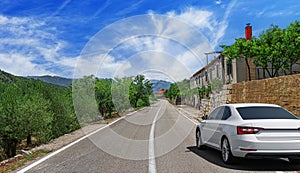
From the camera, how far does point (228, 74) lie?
38.7 meters

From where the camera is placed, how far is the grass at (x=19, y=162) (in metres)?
7.98

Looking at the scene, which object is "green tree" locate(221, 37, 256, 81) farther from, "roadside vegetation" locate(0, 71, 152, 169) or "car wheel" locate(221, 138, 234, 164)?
"car wheel" locate(221, 138, 234, 164)

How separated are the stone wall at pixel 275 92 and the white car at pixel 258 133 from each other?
6.75 metres

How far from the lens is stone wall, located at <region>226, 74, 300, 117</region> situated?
14.6m

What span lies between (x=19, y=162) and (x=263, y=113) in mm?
6724

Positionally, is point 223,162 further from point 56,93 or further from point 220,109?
point 56,93

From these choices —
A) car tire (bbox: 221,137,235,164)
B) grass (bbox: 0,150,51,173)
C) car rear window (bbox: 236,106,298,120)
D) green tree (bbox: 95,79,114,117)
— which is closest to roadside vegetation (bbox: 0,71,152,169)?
grass (bbox: 0,150,51,173)

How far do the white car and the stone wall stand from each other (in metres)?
6.75

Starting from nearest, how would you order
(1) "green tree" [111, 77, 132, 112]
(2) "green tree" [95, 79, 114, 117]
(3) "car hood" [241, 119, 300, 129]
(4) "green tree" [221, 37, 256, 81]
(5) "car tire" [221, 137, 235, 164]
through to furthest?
(3) "car hood" [241, 119, 300, 129]
(5) "car tire" [221, 137, 235, 164]
(4) "green tree" [221, 37, 256, 81]
(2) "green tree" [95, 79, 114, 117]
(1) "green tree" [111, 77, 132, 112]

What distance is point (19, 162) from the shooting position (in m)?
8.86

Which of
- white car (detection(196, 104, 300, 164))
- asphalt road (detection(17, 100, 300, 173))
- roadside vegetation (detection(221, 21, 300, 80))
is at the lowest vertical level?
asphalt road (detection(17, 100, 300, 173))

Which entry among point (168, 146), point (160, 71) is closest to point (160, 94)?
point (160, 71)

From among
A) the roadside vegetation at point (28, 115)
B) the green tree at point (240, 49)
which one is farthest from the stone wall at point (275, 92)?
the roadside vegetation at point (28, 115)

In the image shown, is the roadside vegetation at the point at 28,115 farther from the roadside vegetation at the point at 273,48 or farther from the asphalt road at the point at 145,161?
the roadside vegetation at the point at 273,48
